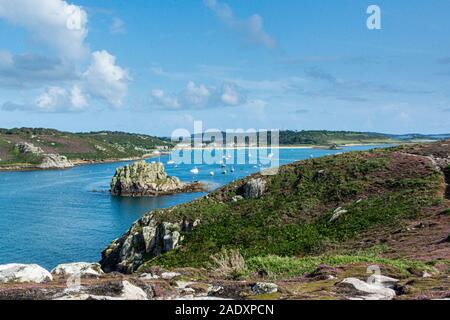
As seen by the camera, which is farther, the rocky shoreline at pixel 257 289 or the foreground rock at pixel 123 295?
the rocky shoreline at pixel 257 289

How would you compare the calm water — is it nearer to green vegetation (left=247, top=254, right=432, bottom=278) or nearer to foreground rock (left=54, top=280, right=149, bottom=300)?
green vegetation (left=247, top=254, right=432, bottom=278)

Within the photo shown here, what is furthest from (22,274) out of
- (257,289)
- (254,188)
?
(254,188)

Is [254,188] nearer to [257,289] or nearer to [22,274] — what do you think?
[22,274]

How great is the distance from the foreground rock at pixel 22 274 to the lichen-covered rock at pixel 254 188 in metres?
30.9

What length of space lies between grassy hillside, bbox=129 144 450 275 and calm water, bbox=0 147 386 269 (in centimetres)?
3044

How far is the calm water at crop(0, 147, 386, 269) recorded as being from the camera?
224 feet

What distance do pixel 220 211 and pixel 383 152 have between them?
22.3m

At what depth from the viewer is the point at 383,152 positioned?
174 feet

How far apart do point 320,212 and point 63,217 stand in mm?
72452

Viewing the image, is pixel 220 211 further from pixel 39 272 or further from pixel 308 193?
pixel 39 272

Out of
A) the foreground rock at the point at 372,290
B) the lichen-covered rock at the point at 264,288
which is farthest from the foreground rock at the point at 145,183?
the lichen-covered rock at the point at 264,288

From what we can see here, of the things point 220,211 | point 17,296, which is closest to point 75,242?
point 220,211

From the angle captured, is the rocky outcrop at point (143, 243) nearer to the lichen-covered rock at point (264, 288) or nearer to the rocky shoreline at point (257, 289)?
the rocky shoreline at point (257, 289)

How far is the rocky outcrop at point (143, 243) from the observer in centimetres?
4225
